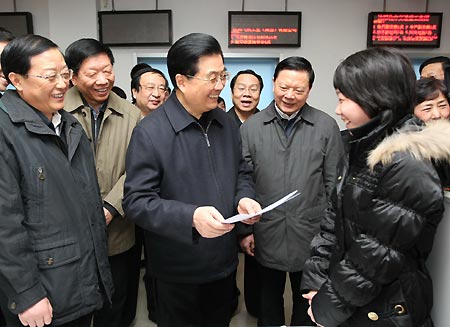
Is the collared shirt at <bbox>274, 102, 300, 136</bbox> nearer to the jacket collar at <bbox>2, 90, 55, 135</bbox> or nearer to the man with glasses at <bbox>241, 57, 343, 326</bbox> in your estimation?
the man with glasses at <bbox>241, 57, 343, 326</bbox>

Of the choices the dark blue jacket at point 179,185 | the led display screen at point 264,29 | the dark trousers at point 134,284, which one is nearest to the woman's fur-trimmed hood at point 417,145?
the dark blue jacket at point 179,185

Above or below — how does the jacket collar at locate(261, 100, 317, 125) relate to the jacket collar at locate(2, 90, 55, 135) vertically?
below

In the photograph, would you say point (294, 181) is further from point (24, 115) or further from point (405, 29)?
point (405, 29)

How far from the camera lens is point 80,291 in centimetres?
125

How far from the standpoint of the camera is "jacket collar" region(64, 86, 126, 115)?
5.74 feet

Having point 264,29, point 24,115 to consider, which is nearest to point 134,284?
point 24,115

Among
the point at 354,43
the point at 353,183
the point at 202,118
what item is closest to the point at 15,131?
the point at 202,118

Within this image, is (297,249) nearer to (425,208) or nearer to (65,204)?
(425,208)

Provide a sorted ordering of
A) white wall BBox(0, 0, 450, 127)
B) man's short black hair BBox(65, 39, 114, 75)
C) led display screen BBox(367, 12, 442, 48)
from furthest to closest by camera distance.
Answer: white wall BBox(0, 0, 450, 127) → led display screen BBox(367, 12, 442, 48) → man's short black hair BBox(65, 39, 114, 75)

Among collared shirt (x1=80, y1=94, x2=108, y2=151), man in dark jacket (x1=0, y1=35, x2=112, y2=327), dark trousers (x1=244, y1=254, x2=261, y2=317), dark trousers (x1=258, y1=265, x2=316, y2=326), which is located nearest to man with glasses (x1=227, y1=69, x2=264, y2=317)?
dark trousers (x1=244, y1=254, x2=261, y2=317)

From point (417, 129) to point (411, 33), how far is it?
3.59 metres

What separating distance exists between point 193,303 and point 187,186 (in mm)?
472

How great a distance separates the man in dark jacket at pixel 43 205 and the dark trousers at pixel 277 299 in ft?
3.21

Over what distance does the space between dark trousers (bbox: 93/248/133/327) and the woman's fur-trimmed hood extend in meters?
1.39
